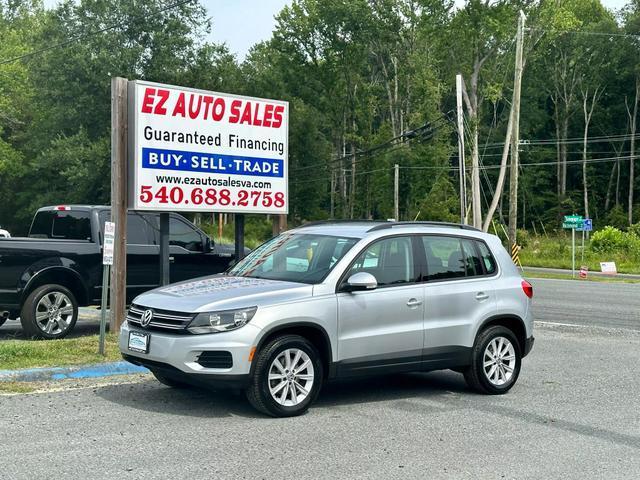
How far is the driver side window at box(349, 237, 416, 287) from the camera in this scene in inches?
313

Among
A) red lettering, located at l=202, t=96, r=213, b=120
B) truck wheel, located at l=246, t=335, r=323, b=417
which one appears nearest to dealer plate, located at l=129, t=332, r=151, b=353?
truck wheel, located at l=246, t=335, r=323, b=417

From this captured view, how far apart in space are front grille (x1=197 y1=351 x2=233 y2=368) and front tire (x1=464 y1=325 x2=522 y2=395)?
2.86 m

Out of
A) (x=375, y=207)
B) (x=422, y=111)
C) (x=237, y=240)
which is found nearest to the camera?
(x=237, y=240)

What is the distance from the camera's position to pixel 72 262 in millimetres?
12102

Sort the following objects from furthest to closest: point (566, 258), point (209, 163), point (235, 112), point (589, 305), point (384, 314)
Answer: point (566, 258) → point (589, 305) → point (235, 112) → point (209, 163) → point (384, 314)

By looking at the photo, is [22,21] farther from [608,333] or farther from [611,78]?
[608,333]

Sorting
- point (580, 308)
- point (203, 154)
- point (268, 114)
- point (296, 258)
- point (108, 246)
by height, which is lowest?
point (580, 308)

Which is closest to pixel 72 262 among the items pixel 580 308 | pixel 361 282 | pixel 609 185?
pixel 361 282

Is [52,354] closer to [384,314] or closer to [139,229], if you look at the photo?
[139,229]

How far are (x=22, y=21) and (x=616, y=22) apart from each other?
57.2 metres

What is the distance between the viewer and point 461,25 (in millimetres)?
46344

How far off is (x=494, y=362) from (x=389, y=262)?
1691mm

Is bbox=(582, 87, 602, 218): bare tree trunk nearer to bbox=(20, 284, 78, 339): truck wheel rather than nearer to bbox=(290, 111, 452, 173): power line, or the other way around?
bbox=(290, 111, 452, 173): power line

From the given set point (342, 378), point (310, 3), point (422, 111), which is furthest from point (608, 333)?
point (310, 3)
